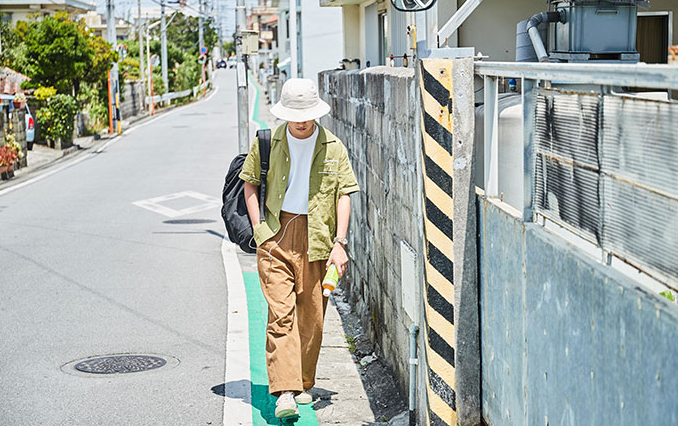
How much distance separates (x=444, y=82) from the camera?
4.76 meters

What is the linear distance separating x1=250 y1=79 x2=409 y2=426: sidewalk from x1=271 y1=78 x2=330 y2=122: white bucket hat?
189 centimetres

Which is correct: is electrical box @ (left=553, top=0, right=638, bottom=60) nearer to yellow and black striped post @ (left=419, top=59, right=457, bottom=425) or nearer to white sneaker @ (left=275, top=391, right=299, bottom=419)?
yellow and black striped post @ (left=419, top=59, right=457, bottom=425)

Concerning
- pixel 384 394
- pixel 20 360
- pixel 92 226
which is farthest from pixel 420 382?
pixel 92 226

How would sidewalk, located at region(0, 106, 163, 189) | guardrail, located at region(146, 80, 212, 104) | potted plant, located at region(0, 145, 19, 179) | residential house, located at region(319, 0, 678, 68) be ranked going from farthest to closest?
guardrail, located at region(146, 80, 212, 104) < sidewalk, located at region(0, 106, 163, 189) < potted plant, located at region(0, 145, 19, 179) < residential house, located at region(319, 0, 678, 68)

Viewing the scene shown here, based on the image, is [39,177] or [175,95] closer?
[39,177]

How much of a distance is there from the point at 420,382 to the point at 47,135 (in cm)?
2308

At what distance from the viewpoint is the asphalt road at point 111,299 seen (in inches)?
247

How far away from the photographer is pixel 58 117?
2594 cm

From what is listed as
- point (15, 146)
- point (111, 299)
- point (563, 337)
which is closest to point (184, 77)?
point (15, 146)

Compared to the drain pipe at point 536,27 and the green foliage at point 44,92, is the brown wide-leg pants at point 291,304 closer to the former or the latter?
the drain pipe at point 536,27

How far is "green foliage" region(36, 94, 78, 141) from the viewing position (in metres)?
25.7

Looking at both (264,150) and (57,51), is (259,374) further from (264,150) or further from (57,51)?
(57,51)

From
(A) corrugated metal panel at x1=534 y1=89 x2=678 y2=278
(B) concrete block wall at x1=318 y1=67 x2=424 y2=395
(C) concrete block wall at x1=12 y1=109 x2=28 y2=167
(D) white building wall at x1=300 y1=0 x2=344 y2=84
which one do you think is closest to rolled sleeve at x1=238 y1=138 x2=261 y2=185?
(B) concrete block wall at x1=318 y1=67 x2=424 y2=395

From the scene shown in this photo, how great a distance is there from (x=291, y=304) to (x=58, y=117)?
849 inches
